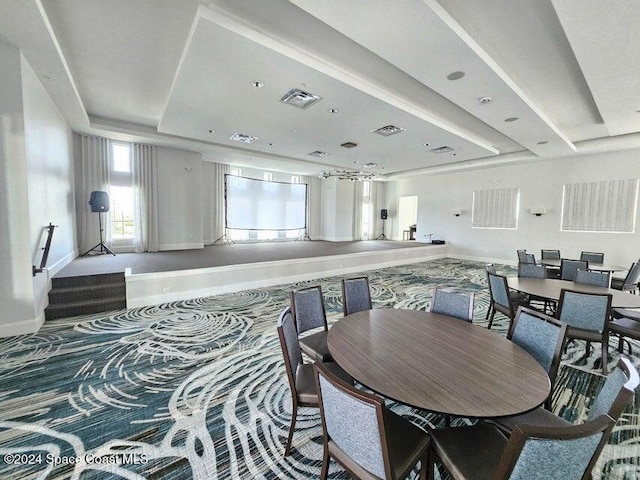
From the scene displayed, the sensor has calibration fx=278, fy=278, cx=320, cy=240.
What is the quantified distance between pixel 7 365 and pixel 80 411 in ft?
4.57

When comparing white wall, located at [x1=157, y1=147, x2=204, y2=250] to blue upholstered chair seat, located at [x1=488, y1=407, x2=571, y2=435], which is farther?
white wall, located at [x1=157, y1=147, x2=204, y2=250]

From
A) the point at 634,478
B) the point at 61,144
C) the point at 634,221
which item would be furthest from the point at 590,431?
the point at 634,221

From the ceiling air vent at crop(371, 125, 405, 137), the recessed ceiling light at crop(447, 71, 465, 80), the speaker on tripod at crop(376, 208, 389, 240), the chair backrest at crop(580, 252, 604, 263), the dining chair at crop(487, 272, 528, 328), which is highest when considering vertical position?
the ceiling air vent at crop(371, 125, 405, 137)

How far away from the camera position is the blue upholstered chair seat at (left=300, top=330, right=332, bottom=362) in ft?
7.18

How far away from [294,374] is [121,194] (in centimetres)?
800

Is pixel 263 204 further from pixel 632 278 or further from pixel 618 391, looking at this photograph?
pixel 618 391

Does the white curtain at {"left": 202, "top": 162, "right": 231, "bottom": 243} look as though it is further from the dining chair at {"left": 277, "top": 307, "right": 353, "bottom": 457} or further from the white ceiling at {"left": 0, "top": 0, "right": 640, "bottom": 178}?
the dining chair at {"left": 277, "top": 307, "right": 353, "bottom": 457}

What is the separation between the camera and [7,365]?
109 inches

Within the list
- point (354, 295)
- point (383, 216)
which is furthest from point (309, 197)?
point (354, 295)

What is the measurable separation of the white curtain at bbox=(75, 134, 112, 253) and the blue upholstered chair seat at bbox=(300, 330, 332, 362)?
7.36 metres

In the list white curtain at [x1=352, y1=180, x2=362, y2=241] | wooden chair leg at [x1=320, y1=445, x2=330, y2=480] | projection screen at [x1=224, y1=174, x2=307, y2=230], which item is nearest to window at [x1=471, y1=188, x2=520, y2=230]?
white curtain at [x1=352, y1=180, x2=362, y2=241]

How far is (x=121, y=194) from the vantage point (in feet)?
24.6

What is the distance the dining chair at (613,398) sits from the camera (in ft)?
3.42

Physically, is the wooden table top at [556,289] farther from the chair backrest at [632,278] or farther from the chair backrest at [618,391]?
the chair backrest at [618,391]
